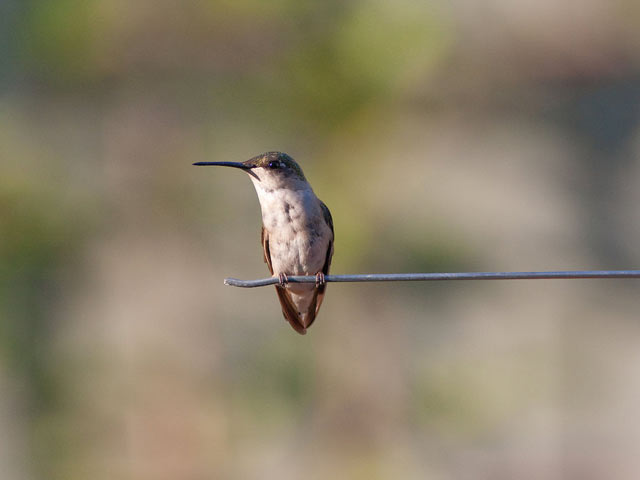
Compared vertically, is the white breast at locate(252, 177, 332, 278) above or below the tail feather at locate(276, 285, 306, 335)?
above

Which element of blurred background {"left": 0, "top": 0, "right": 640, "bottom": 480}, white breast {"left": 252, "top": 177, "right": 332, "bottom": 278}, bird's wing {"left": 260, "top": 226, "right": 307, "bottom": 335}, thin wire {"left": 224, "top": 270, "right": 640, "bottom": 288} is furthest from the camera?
blurred background {"left": 0, "top": 0, "right": 640, "bottom": 480}

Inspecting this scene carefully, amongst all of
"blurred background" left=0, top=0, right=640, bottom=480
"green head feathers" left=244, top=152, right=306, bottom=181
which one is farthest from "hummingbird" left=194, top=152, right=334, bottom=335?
"blurred background" left=0, top=0, right=640, bottom=480

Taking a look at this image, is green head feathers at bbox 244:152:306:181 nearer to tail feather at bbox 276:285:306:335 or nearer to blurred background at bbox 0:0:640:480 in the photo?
tail feather at bbox 276:285:306:335

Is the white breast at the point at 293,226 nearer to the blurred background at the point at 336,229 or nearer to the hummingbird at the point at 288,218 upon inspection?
the hummingbird at the point at 288,218

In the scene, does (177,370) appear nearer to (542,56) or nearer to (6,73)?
(6,73)

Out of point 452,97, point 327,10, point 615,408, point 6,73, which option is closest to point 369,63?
point 327,10

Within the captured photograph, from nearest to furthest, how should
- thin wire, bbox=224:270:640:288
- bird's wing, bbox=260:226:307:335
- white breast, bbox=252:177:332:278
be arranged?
thin wire, bbox=224:270:640:288 < white breast, bbox=252:177:332:278 < bird's wing, bbox=260:226:307:335

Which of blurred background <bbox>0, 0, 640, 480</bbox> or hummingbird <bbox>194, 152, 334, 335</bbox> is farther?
blurred background <bbox>0, 0, 640, 480</bbox>
